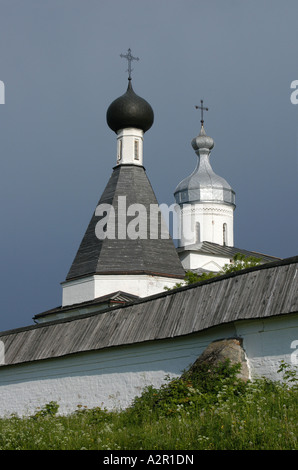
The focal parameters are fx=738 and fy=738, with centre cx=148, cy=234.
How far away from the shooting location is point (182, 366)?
31.6ft

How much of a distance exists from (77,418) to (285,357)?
2.63m

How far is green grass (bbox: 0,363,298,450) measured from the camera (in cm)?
607

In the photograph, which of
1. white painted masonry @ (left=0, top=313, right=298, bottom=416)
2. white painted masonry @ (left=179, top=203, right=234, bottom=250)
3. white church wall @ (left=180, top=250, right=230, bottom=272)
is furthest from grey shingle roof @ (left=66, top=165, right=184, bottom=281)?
white painted masonry @ (left=179, top=203, right=234, bottom=250)

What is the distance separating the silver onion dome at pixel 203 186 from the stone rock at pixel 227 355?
24561 millimetres

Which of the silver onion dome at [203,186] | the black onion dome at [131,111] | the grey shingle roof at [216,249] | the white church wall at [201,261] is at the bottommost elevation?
the white church wall at [201,261]

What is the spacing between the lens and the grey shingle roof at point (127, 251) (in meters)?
21.1

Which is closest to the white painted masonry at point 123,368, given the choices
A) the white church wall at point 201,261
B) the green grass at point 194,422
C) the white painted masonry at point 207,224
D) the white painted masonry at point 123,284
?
the green grass at point 194,422

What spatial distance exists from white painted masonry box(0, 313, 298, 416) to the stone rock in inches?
3.4

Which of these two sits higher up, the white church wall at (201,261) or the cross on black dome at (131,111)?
the cross on black dome at (131,111)

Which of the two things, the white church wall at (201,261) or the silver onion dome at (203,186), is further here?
the silver onion dome at (203,186)

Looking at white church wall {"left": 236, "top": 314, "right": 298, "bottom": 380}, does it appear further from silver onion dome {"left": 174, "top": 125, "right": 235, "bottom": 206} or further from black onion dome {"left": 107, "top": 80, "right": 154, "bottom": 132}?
silver onion dome {"left": 174, "top": 125, "right": 235, "bottom": 206}

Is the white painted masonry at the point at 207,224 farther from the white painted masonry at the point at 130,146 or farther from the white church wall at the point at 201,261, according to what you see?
the white painted masonry at the point at 130,146

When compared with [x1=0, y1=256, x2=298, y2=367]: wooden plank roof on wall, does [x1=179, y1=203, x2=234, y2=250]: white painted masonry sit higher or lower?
higher
